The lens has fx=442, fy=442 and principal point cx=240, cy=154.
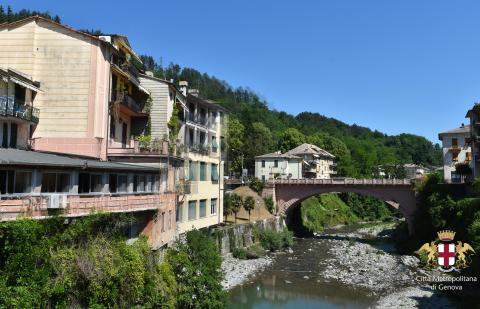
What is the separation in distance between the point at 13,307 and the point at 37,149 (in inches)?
589

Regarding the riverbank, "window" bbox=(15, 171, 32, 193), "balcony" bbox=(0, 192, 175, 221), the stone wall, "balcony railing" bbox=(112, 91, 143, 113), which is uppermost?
"balcony railing" bbox=(112, 91, 143, 113)

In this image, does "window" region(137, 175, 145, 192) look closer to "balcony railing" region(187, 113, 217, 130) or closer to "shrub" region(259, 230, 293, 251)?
"balcony railing" region(187, 113, 217, 130)

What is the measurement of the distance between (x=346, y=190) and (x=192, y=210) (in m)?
33.4

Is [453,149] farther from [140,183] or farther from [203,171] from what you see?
[140,183]

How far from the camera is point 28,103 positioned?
2788cm

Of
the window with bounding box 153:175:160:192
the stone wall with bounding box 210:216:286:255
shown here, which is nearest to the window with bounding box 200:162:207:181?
the stone wall with bounding box 210:216:286:255

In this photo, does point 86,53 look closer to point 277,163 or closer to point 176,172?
point 176,172

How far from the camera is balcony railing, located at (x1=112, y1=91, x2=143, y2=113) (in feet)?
99.7

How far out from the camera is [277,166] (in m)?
85.8

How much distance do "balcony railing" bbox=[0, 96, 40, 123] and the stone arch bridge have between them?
144 feet

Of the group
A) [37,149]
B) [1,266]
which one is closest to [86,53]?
[37,149]

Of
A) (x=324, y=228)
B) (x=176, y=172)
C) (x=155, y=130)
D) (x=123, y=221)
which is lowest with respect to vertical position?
(x=324, y=228)

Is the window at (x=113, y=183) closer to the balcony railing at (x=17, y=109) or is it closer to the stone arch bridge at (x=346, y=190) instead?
the balcony railing at (x=17, y=109)

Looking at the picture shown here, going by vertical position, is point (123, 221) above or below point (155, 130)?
below
